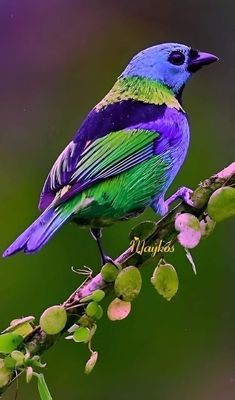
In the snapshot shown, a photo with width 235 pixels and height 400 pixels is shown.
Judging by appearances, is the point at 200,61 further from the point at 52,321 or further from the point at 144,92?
the point at 52,321

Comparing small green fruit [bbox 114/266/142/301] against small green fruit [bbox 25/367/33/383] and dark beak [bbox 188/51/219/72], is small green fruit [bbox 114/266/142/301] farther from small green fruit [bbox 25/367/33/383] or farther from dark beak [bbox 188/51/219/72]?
dark beak [bbox 188/51/219/72]

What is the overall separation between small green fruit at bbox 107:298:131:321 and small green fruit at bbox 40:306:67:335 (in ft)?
0.18

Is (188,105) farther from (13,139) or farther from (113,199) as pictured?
(113,199)

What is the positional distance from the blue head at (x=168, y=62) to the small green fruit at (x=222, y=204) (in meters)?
0.44

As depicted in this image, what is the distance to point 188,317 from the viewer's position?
6.73 ft

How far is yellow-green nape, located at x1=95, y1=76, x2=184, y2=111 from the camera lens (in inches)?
46.6

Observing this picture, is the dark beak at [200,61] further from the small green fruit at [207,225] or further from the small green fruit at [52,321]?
the small green fruit at [52,321]

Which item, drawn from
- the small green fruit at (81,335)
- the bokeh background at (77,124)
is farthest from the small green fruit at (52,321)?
the bokeh background at (77,124)

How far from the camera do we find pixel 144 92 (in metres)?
1.20

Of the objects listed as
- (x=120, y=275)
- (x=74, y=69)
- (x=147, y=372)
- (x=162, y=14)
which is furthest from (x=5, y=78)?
(x=120, y=275)

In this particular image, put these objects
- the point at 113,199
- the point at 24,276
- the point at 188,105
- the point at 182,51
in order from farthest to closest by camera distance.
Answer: the point at 188,105 → the point at 24,276 → the point at 182,51 → the point at 113,199

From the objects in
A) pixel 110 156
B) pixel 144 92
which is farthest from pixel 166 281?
pixel 144 92

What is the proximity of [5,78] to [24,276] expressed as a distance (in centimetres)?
50

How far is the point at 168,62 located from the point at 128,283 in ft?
1.56
